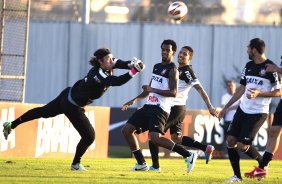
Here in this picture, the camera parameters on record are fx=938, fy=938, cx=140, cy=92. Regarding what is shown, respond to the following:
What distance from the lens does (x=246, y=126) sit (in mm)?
15266

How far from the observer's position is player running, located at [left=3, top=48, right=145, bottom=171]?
16.3 meters

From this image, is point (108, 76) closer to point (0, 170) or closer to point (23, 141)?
point (0, 170)

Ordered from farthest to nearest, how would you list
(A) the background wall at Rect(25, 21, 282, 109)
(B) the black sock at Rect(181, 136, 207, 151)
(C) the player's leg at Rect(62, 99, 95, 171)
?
1. (A) the background wall at Rect(25, 21, 282, 109)
2. (B) the black sock at Rect(181, 136, 207, 151)
3. (C) the player's leg at Rect(62, 99, 95, 171)

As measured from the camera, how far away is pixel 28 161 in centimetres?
1950

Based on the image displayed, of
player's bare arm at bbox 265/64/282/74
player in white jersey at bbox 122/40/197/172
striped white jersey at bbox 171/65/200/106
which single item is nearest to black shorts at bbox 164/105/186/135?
striped white jersey at bbox 171/65/200/106

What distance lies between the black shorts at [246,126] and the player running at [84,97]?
210 cm

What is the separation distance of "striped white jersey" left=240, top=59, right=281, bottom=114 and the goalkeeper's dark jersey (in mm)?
2123

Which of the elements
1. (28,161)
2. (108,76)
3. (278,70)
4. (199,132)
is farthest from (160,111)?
(199,132)

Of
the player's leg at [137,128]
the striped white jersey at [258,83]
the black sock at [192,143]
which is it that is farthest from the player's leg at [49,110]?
the striped white jersey at [258,83]

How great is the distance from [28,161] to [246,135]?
5944 mm

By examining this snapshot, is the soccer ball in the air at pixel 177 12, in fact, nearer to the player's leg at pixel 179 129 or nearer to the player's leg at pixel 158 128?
the player's leg at pixel 179 129

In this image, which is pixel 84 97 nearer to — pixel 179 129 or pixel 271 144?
pixel 179 129

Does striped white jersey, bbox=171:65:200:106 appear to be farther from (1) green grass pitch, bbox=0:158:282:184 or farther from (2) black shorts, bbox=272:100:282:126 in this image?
(2) black shorts, bbox=272:100:282:126

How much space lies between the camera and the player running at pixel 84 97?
53.6 ft
